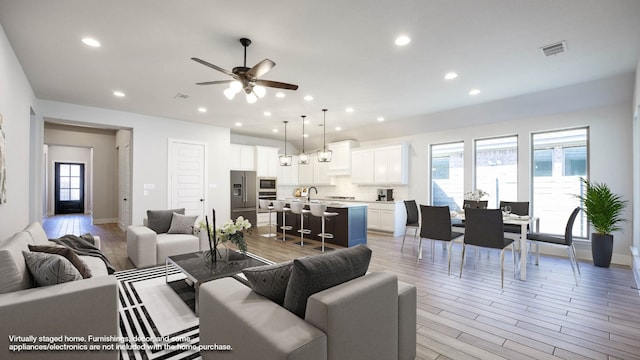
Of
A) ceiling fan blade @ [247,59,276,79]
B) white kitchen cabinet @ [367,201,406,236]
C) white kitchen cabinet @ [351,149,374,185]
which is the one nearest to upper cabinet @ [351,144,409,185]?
white kitchen cabinet @ [351,149,374,185]

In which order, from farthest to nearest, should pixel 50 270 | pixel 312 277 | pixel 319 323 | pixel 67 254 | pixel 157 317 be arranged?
pixel 157 317, pixel 67 254, pixel 50 270, pixel 312 277, pixel 319 323

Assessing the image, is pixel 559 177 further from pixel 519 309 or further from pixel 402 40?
pixel 402 40

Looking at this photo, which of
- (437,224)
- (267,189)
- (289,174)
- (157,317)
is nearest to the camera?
(157,317)

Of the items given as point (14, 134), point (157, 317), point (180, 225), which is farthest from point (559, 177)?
point (14, 134)

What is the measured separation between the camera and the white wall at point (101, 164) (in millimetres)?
8484

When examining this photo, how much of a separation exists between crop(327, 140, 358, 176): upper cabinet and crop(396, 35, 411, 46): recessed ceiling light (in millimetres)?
5213

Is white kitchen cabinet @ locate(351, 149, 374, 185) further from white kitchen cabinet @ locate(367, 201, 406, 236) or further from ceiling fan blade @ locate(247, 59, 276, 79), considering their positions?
ceiling fan blade @ locate(247, 59, 276, 79)

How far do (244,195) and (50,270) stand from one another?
6083mm

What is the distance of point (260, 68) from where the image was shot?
268 centimetres

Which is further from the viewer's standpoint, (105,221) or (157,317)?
(105,221)

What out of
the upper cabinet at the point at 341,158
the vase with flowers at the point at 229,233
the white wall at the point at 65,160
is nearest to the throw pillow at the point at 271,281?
the vase with flowers at the point at 229,233

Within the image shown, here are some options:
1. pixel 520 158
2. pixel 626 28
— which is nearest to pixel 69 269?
pixel 626 28

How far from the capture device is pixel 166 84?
4.28 m

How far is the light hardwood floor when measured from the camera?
6.96 feet
